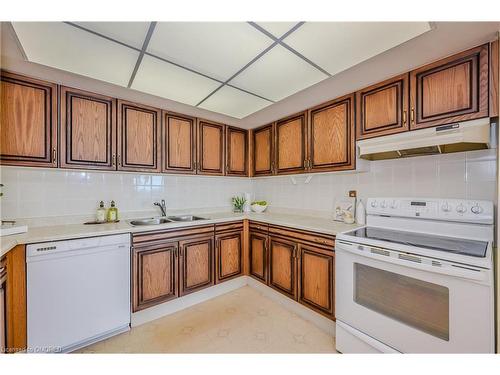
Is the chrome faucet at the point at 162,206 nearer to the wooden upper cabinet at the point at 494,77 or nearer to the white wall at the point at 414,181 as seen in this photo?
the white wall at the point at 414,181

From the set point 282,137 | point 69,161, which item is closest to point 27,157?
point 69,161

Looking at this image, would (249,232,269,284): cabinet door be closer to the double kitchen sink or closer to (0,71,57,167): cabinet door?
the double kitchen sink

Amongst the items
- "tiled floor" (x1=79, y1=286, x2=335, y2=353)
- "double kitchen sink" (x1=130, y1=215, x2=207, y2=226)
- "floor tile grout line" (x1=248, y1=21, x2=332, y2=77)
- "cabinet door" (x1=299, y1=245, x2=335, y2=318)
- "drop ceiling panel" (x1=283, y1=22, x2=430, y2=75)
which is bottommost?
"tiled floor" (x1=79, y1=286, x2=335, y2=353)

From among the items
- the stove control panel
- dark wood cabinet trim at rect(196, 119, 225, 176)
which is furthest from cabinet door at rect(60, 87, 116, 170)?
the stove control panel

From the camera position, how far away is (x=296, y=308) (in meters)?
2.08

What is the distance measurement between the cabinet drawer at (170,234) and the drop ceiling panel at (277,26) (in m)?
1.77

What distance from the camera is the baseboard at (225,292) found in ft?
6.11

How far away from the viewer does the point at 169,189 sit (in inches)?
103

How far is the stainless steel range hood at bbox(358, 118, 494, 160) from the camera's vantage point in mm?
1272

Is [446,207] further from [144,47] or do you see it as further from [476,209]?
Result: [144,47]

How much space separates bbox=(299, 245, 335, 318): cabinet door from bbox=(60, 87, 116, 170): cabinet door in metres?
2.02

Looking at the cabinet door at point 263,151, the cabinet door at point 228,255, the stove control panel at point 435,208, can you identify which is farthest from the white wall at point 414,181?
the cabinet door at point 228,255

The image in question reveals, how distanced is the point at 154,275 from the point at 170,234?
0.39 meters

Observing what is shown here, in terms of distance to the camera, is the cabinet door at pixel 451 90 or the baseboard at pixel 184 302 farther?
the baseboard at pixel 184 302
